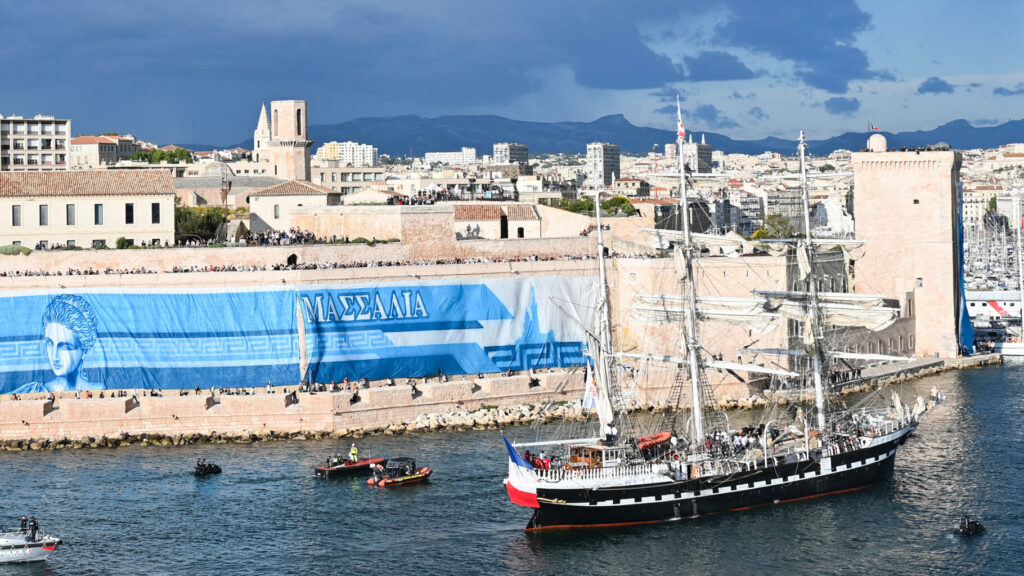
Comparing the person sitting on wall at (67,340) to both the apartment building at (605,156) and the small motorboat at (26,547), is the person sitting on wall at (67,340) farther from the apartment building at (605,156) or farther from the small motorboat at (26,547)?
the apartment building at (605,156)

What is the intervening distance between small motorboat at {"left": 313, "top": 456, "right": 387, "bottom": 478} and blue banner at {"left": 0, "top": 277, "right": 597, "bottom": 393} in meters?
7.07

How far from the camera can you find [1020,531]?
2733 cm

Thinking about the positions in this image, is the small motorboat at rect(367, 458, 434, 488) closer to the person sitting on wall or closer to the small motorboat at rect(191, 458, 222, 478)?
the small motorboat at rect(191, 458, 222, 478)

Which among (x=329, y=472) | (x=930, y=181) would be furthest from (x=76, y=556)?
(x=930, y=181)

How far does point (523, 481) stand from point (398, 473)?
4.07 meters

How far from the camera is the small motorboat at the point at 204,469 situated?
104 ft

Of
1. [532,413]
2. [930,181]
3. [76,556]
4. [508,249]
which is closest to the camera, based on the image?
[76,556]

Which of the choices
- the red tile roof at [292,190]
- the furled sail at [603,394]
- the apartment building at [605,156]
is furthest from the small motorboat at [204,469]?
the apartment building at [605,156]

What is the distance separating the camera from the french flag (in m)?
27.9

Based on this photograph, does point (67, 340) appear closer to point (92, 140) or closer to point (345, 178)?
point (345, 178)

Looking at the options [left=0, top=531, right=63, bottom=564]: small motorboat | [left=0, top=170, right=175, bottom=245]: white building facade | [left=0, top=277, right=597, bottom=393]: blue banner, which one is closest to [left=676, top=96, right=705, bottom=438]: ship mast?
[left=0, top=277, right=597, bottom=393]: blue banner

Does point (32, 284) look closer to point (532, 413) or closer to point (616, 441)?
point (532, 413)

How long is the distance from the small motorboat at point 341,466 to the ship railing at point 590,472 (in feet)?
16.7

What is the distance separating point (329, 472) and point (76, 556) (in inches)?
272
